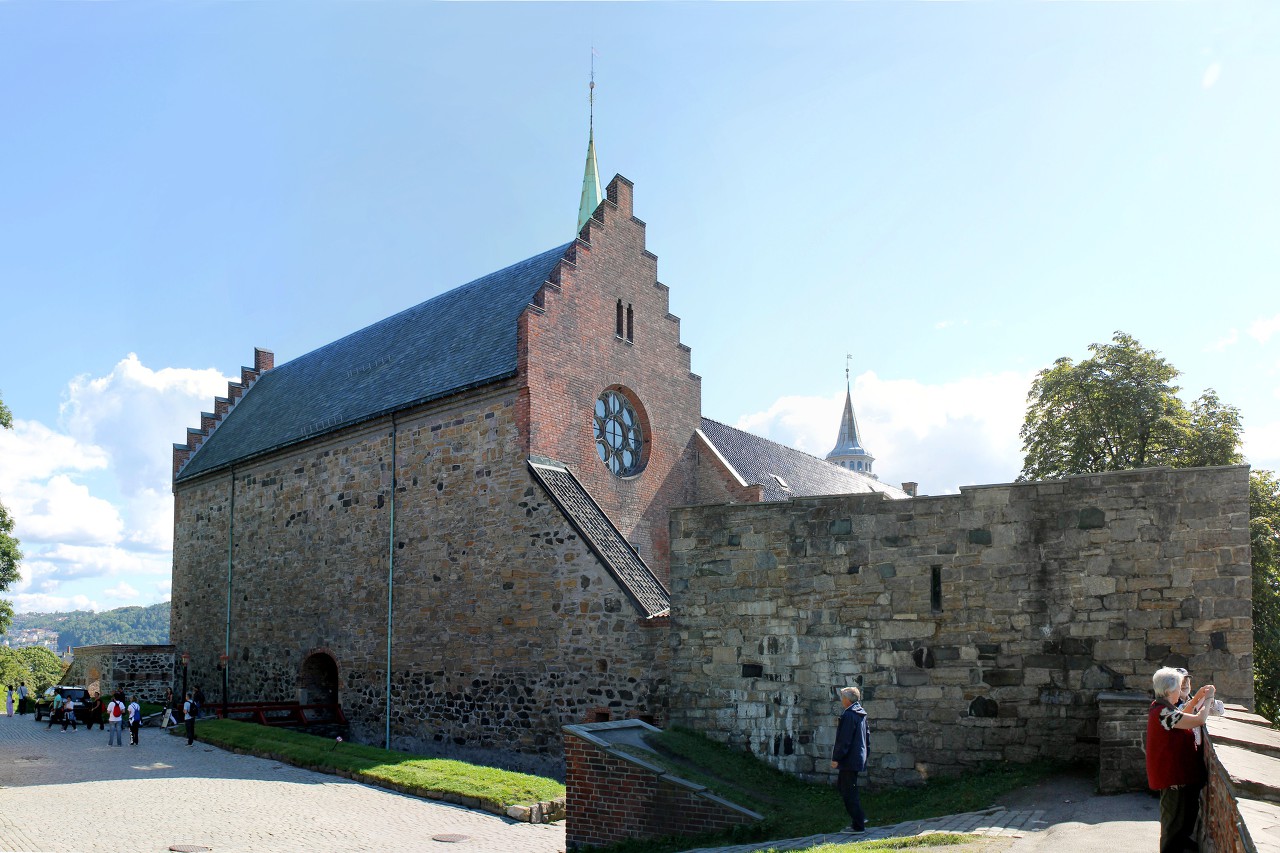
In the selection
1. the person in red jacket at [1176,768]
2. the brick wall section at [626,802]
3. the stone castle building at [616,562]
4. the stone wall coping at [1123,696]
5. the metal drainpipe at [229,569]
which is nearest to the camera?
the person in red jacket at [1176,768]

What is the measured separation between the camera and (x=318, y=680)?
87.7ft

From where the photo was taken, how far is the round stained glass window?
912 inches

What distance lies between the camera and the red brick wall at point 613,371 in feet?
69.9

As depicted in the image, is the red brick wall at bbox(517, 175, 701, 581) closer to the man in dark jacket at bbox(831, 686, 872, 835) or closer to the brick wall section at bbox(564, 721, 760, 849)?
the brick wall section at bbox(564, 721, 760, 849)

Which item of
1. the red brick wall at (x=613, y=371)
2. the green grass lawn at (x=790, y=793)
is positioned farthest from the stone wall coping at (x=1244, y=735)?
the red brick wall at (x=613, y=371)

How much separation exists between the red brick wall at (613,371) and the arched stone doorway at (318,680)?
998 cm

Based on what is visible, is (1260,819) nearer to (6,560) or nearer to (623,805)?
(623,805)

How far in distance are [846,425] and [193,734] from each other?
294 feet

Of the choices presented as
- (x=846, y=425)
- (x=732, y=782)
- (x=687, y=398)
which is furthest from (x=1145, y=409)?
(x=846, y=425)

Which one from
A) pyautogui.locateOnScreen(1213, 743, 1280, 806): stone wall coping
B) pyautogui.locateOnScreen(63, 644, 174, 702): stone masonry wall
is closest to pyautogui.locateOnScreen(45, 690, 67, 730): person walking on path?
pyautogui.locateOnScreen(63, 644, 174, 702): stone masonry wall

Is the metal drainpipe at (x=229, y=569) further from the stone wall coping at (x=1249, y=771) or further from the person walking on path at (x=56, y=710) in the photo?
the stone wall coping at (x=1249, y=771)

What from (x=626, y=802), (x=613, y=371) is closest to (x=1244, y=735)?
(x=626, y=802)

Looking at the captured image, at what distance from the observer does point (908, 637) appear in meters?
13.9

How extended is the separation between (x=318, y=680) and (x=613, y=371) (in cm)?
1267
